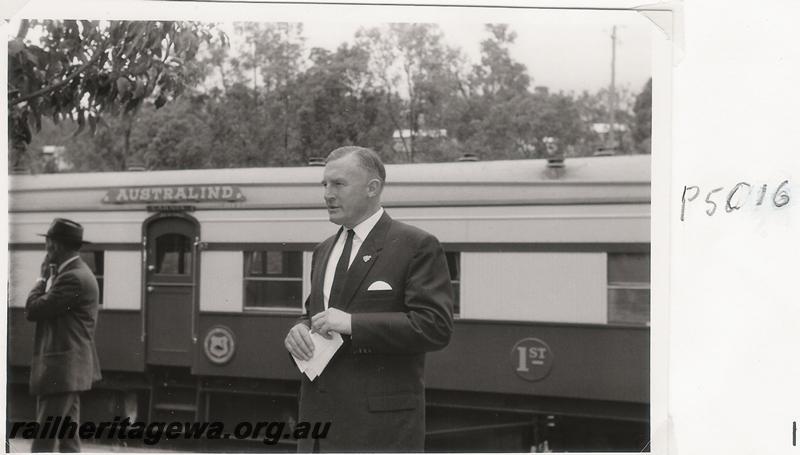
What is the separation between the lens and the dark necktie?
2.19 metres

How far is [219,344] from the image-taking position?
2.94 metres

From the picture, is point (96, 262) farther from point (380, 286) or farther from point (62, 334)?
point (380, 286)

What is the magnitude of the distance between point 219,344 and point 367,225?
1017 millimetres

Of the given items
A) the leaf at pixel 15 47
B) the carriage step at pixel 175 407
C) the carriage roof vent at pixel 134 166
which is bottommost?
the carriage step at pixel 175 407

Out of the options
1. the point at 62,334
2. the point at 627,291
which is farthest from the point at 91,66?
the point at 627,291

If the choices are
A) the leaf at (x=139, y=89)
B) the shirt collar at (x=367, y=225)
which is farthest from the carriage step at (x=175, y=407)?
the leaf at (x=139, y=89)

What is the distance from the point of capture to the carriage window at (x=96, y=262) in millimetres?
2489

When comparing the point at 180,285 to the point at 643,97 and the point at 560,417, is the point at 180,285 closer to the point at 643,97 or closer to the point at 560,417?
the point at 560,417

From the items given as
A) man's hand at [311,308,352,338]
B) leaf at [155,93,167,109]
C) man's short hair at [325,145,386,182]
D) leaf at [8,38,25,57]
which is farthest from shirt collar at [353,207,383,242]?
leaf at [8,38,25,57]

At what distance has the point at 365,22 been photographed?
2.21 meters

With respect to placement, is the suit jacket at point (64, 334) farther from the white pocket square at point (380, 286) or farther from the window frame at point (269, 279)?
the white pocket square at point (380, 286)
